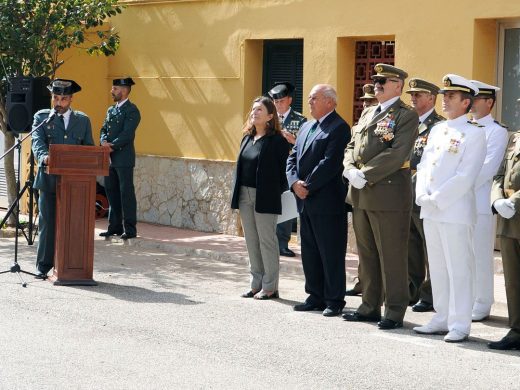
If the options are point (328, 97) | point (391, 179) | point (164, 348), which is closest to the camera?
point (164, 348)

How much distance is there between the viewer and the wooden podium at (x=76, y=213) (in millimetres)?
11438

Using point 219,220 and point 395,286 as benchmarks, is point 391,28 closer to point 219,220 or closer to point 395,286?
point 219,220

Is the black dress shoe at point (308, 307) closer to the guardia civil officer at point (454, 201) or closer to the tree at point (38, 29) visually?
the guardia civil officer at point (454, 201)

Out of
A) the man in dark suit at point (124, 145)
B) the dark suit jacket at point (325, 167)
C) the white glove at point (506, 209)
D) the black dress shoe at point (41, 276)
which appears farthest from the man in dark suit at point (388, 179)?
the man in dark suit at point (124, 145)

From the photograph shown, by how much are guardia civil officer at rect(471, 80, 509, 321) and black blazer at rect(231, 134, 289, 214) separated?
180 centimetres

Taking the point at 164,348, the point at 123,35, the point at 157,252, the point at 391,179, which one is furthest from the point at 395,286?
the point at 123,35

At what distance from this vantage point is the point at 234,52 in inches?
627

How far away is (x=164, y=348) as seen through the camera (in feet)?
28.2

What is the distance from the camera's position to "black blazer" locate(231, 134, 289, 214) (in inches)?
423

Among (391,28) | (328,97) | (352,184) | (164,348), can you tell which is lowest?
(164,348)

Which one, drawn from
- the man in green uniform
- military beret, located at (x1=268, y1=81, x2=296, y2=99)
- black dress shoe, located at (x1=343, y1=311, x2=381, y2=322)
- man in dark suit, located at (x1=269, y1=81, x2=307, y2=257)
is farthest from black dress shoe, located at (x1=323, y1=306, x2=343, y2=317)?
military beret, located at (x1=268, y1=81, x2=296, y2=99)

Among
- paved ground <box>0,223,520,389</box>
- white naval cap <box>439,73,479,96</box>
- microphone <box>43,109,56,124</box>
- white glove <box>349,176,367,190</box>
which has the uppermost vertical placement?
white naval cap <box>439,73,479,96</box>

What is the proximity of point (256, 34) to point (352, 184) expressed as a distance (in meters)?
6.29

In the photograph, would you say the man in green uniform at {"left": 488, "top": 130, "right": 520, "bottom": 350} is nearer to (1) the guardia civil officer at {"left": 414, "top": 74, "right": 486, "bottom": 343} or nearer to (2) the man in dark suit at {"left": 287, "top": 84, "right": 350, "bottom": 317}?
(1) the guardia civil officer at {"left": 414, "top": 74, "right": 486, "bottom": 343}
